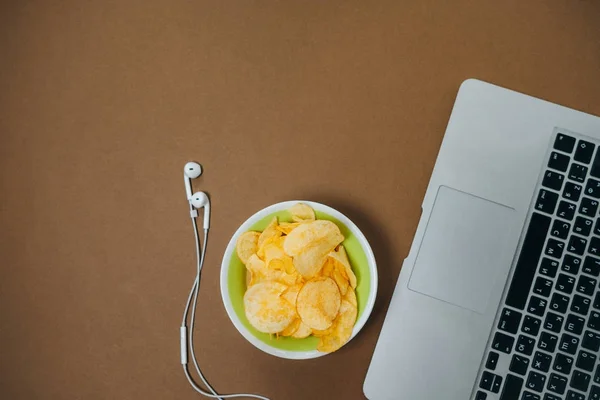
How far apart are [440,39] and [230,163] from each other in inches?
11.5

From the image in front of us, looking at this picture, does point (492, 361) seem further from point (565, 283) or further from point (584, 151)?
point (584, 151)

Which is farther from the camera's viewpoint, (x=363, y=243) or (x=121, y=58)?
(x=121, y=58)

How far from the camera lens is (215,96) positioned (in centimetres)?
65

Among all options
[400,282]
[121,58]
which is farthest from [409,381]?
[121,58]

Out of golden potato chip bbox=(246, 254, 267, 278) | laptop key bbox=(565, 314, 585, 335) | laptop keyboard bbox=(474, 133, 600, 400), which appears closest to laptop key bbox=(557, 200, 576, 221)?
laptop keyboard bbox=(474, 133, 600, 400)

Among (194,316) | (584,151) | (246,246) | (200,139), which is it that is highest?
(584,151)

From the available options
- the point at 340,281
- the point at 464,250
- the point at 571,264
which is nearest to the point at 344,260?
the point at 340,281

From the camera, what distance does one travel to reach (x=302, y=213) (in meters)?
0.55

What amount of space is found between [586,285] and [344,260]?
259 millimetres

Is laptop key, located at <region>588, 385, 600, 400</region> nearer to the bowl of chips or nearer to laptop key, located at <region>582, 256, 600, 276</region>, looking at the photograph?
laptop key, located at <region>582, 256, 600, 276</region>

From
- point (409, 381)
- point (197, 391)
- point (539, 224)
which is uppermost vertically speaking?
point (539, 224)

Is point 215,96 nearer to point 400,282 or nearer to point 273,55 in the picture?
point 273,55

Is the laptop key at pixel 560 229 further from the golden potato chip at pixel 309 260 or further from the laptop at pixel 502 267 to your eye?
the golden potato chip at pixel 309 260

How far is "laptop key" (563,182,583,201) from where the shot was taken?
1.86 feet
